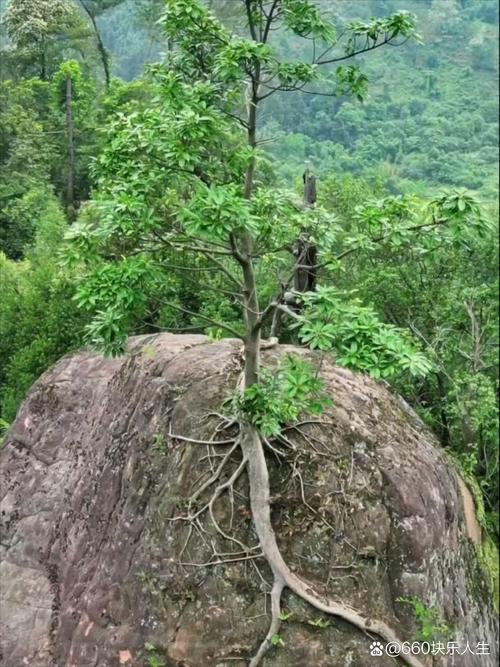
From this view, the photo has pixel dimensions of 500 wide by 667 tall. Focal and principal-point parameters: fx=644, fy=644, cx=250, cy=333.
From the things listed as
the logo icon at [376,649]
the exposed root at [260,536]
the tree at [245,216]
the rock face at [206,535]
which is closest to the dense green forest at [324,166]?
the rock face at [206,535]

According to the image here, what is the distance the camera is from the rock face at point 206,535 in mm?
4621

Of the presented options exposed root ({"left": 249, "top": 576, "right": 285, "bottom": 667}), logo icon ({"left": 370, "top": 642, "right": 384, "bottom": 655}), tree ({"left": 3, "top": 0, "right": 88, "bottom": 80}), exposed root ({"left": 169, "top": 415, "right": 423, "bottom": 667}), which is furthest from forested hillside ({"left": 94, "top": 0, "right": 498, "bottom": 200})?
logo icon ({"left": 370, "top": 642, "right": 384, "bottom": 655})

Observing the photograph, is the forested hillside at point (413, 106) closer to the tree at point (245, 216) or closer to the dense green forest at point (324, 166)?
the dense green forest at point (324, 166)

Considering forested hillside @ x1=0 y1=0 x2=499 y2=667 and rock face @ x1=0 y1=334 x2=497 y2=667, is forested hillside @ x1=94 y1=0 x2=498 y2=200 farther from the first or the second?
rock face @ x1=0 y1=334 x2=497 y2=667

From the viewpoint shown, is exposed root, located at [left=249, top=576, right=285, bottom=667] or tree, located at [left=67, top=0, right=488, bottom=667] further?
exposed root, located at [left=249, top=576, right=285, bottom=667]

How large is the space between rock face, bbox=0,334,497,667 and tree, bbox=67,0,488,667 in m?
0.20

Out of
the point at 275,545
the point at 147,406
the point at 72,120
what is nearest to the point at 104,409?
the point at 147,406

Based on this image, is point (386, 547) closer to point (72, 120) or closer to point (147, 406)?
point (147, 406)

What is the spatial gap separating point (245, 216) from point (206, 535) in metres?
2.55

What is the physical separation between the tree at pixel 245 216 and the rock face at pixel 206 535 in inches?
7.9

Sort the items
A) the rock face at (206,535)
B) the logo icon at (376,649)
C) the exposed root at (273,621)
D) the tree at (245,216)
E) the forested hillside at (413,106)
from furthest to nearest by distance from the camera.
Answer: the forested hillside at (413,106) < the rock face at (206,535) < the logo icon at (376,649) < the exposed root at (273,621) < the tree at (245,216)

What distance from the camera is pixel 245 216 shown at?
11.2 ft

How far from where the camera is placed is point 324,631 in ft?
14.7

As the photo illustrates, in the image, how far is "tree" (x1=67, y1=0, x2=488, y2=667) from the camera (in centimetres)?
347
